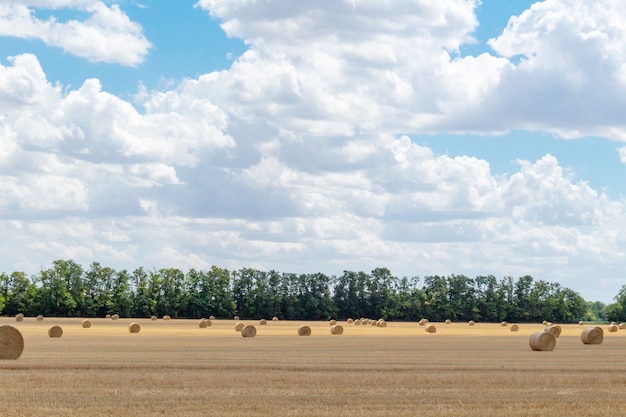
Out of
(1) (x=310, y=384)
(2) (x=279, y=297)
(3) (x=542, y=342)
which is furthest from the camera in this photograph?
(2) (x=279, y=297)

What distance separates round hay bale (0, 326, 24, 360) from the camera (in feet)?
106

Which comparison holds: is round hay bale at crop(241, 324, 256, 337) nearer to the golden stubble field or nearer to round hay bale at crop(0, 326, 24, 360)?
the golden stubble field

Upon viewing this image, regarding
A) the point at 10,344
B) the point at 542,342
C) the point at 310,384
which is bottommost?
the point at 310,384

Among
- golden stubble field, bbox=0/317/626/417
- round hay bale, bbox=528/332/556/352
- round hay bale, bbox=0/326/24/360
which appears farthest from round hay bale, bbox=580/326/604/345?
round hay bale, bbox=0/326/24/360

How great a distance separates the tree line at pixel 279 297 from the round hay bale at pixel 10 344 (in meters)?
93.5

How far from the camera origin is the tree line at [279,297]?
412ft

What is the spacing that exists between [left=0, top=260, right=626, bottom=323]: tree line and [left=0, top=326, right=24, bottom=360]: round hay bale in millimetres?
93480

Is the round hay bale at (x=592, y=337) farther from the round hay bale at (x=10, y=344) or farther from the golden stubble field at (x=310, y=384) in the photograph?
the round hay bale at (x=10, y=344)

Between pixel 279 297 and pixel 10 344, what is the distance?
108 m

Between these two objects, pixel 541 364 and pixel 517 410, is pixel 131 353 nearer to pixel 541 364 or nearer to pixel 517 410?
pixel 541 364

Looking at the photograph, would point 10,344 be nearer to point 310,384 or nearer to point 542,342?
point 310,384

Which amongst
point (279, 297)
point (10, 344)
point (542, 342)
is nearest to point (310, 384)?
point (10, 344)

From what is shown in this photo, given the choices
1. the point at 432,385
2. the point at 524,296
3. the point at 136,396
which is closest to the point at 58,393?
the point at 136,396

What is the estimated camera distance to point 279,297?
139 meters
